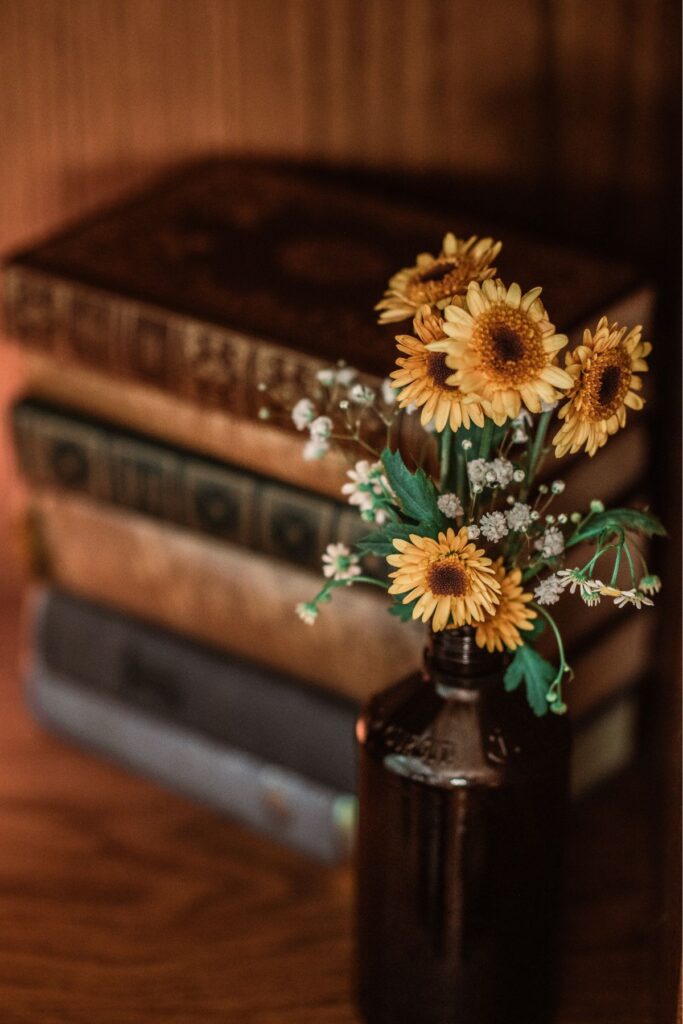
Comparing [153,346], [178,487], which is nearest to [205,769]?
[178,487]

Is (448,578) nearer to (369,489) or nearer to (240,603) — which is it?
(369,489)

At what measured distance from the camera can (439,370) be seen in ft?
2.39

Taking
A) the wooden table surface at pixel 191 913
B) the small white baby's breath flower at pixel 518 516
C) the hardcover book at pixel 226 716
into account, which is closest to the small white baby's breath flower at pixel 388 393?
the small white baby's breath flower at pixel 518 516

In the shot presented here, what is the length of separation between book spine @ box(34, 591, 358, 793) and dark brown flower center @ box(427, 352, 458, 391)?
390mm

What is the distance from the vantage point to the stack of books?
3.28 ft

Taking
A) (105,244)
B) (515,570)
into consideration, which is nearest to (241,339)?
(105,244)

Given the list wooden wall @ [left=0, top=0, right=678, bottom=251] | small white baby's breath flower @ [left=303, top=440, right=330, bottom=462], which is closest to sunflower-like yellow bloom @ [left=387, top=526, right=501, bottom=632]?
small white baby's breath flower @ [left=303, top=440, right=330, bottom=462]

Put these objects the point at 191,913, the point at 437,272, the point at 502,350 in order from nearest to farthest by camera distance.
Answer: the point at 502,350 < the point at 437,272 < the point at 191,913

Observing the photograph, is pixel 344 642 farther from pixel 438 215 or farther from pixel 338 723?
pixel 438 215

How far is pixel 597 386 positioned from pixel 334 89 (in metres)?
0.53

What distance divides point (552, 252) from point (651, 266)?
0.14m

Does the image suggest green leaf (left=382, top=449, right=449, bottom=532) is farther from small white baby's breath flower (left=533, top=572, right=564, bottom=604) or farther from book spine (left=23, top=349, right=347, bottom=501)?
book spine (left=23, top=349, right=347, bottom=501)

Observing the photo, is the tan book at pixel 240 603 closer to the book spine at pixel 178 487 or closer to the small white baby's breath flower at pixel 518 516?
the book spine at pixel 178 487

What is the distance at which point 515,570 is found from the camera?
77 centimetres
